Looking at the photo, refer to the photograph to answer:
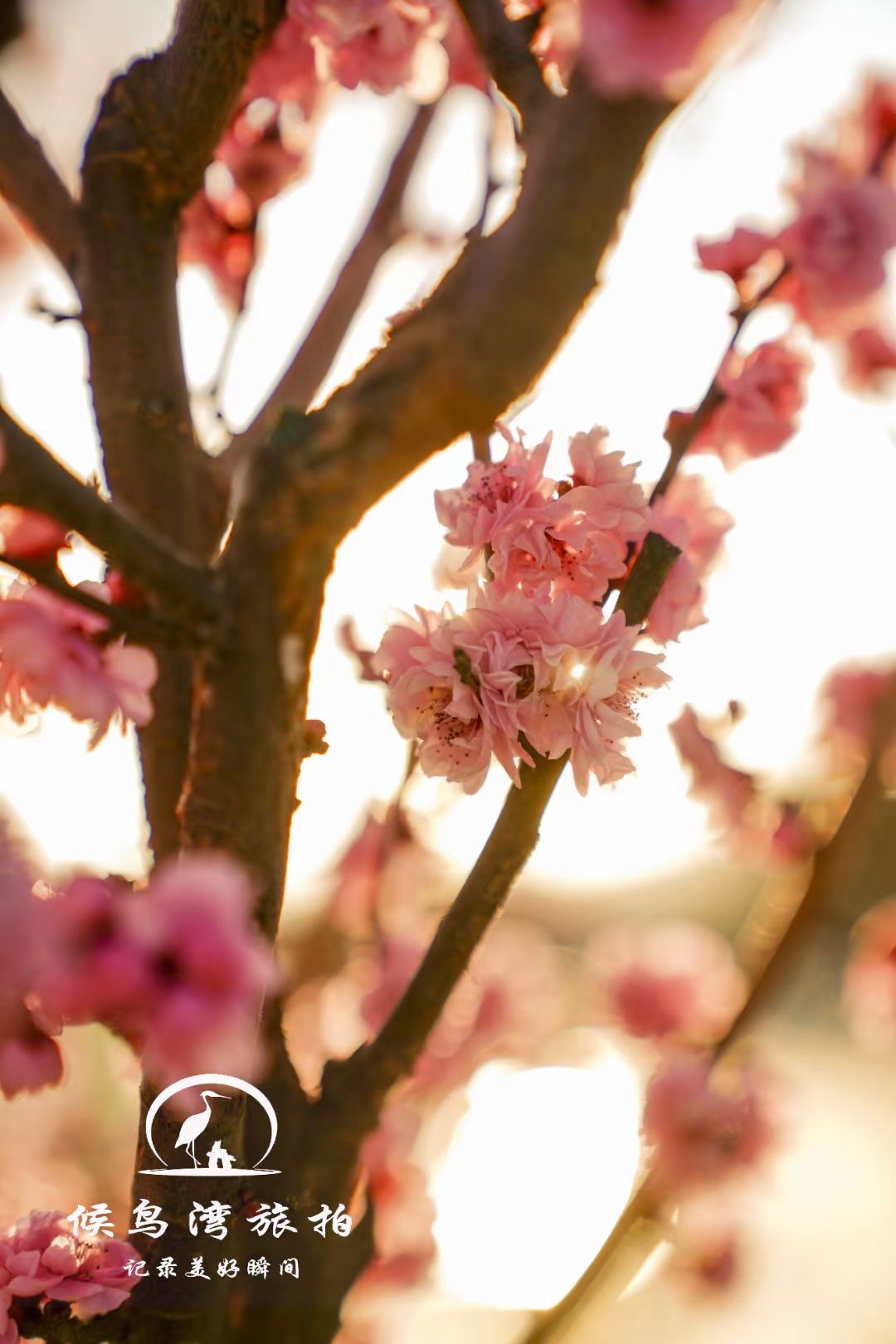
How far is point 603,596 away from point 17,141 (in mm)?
685

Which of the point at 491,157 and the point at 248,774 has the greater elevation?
the point at 491,157

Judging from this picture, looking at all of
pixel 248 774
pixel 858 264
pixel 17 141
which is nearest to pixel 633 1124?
pixel 248 774

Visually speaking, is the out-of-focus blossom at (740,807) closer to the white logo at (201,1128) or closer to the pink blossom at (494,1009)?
the pink blossom at (494,1009)

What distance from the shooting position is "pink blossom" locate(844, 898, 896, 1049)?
167 centimetres

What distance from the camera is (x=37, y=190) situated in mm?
858

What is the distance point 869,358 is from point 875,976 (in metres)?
→ 1.04

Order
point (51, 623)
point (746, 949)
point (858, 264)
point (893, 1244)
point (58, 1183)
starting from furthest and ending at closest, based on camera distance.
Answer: point (893, 1244)
point (58, 1183)
point (746, 949)
point (858, 264)
point (51, 623)

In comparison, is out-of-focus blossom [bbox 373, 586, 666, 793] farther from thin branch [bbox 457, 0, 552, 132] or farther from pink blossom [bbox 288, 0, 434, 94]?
pink blossom [bbox 288, 0, 434, 94]

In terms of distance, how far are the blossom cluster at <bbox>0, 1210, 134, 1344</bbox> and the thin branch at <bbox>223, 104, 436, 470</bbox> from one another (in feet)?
2.29

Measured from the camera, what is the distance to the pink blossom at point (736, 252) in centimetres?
98

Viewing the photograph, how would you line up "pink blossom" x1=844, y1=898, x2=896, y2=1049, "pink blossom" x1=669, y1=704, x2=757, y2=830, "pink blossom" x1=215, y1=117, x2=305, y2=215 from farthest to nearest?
"pink blossom" x1=844, y1=898, x2=896, y2=1049 → "pink blossom" x1=669, y1=704, x2=757, y2=830 → "pink blossom" x1=215, y1=117, x2=305, y2=215

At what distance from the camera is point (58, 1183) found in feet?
6.86

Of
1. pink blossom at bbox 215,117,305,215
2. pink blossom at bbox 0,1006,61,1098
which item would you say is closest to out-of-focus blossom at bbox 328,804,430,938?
pink blossom at bbox 0,1006,61,1098

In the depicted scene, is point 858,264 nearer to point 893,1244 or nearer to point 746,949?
point 746,949
